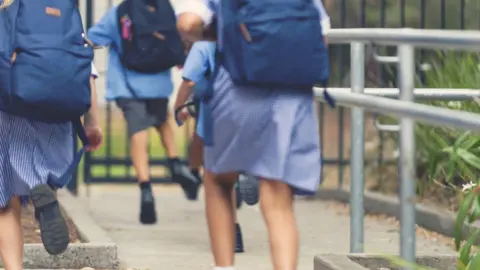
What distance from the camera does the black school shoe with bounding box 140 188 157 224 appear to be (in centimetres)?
1009

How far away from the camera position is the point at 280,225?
589cm

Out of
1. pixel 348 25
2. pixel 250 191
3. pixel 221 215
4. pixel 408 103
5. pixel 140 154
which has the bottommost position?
pixel 348 25

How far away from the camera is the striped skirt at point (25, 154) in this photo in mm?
6430

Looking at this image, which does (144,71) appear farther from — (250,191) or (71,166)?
(71,166)

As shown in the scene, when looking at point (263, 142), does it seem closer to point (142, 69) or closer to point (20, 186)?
point (20, 186)

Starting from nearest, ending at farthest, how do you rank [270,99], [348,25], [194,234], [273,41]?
A: [273,41], [270,99], [194,234], [348,25]

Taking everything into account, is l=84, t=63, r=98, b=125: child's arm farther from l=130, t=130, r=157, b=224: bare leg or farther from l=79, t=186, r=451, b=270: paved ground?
l=130, t=130, r=157, b=224: bare leg

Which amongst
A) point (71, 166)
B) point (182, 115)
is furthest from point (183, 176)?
point (71, 166)

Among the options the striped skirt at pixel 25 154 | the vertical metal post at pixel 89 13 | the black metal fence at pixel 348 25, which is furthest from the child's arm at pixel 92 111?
the vertical metal post at pixel 89 13

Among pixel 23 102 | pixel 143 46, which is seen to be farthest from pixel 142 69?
pixel 23 102

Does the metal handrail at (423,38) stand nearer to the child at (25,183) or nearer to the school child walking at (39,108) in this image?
the school child walking at (39,108)

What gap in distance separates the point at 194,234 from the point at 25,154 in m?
3.35

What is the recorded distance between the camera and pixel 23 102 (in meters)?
6.22

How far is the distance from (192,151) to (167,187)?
19.8 ft
